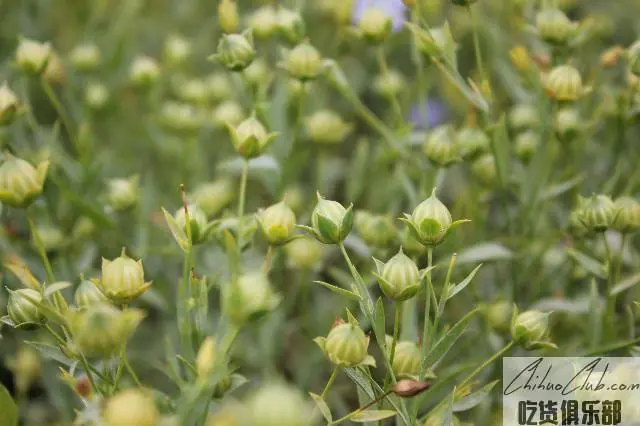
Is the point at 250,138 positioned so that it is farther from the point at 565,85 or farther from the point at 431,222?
the point at 565,85

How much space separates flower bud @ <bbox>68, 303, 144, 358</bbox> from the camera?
1.64ft

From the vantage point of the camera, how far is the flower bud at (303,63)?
0.81 meters

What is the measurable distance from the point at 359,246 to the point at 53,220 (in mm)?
406

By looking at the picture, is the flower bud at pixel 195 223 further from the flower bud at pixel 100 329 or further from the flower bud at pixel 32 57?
the flower bud at pixel 32 57

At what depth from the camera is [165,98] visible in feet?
4.63

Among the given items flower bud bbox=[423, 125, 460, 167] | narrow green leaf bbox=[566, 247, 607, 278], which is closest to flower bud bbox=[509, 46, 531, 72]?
flower bud bbox=[423, 125, 460, 167]

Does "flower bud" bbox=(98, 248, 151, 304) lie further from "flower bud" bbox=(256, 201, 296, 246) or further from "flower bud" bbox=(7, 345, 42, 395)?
"flower bud" bbox=(7, 345, 42, 395)

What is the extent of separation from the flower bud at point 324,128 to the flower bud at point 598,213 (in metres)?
0.38

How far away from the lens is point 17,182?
2.15 feet

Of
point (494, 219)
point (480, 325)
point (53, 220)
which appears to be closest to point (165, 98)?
point (53, 220)

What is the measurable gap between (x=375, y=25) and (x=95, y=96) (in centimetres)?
46

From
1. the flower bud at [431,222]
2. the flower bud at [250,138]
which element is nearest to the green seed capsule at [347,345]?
the flower bud at [431,222]

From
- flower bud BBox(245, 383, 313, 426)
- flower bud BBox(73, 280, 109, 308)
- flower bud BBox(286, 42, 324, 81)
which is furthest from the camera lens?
flower bud BBox(286, 42, 324, 81)

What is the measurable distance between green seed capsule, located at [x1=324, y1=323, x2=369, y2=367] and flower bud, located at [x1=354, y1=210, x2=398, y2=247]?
0.25 m
